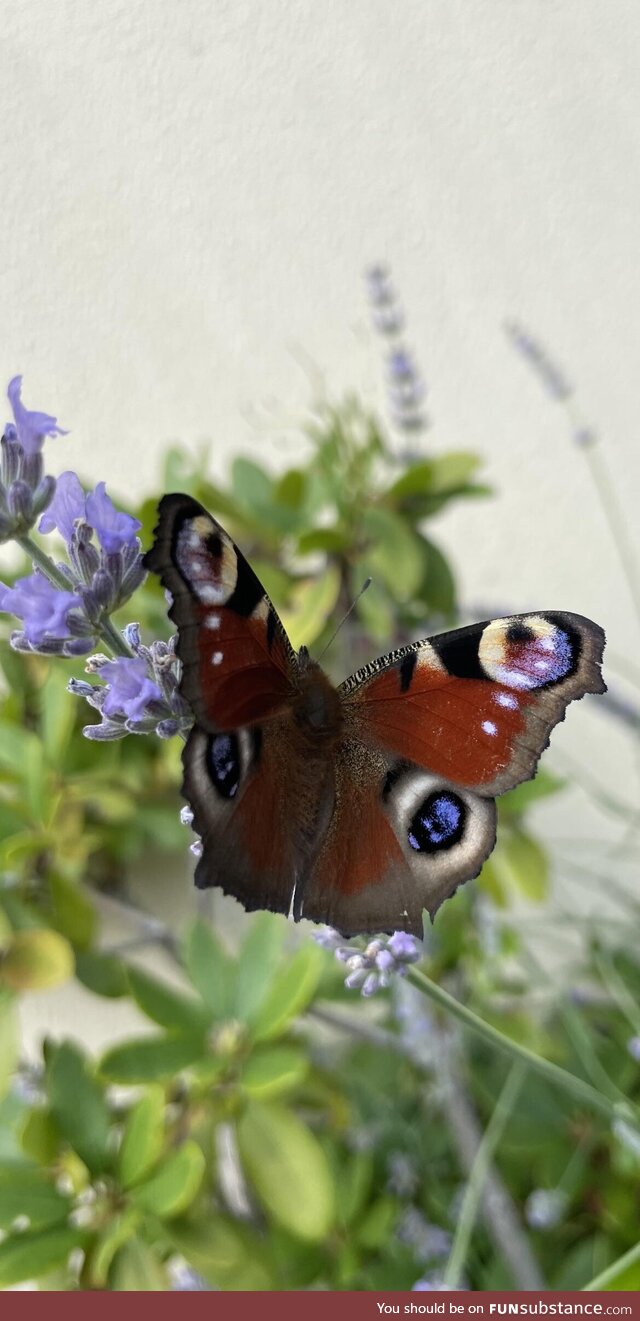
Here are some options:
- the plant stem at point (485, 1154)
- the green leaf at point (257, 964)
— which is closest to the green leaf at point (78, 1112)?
the green leaf at point (257, 964)

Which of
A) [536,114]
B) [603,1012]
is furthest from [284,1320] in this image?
[536,114]

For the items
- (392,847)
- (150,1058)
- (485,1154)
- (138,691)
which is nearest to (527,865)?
(485,1154)

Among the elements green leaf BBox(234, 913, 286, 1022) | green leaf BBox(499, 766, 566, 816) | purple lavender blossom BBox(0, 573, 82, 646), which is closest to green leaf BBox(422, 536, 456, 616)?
green leaf BBox(499, 766, 566, 816)

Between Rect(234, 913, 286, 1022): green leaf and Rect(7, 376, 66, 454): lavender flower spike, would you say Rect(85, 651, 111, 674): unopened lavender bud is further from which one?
Rect(234, 913, 286, 1022): green leaf

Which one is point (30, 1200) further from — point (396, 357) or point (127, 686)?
point (396, 357)

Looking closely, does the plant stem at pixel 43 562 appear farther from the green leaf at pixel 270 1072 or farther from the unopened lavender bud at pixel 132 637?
the green leaf at pixel 270 1072

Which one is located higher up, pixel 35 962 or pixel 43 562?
pixel 43 562
